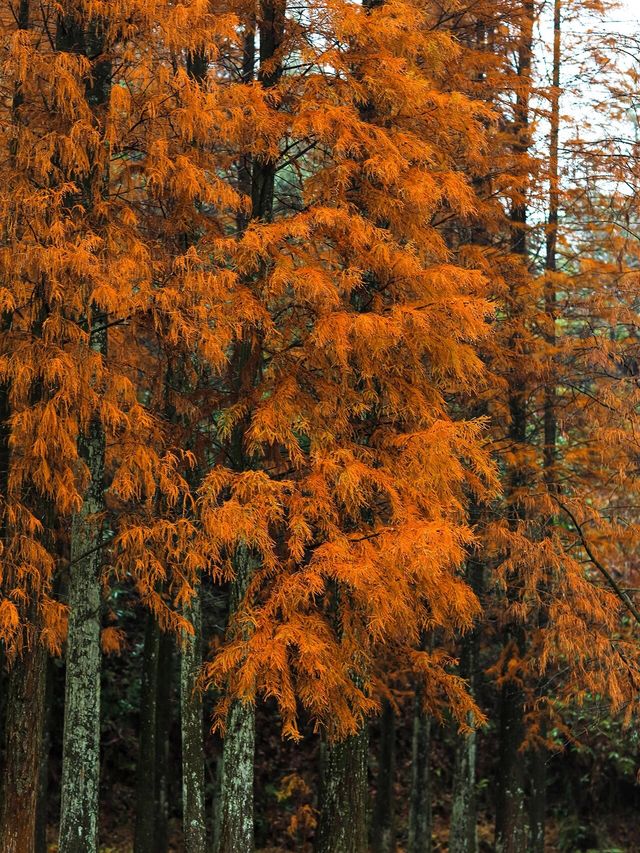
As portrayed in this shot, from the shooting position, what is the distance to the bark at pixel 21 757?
866cm

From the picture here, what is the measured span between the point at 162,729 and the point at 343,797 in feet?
17.6

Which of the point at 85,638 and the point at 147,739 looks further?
the point at 147,739

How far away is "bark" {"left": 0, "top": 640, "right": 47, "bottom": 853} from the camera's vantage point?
28.4 feet

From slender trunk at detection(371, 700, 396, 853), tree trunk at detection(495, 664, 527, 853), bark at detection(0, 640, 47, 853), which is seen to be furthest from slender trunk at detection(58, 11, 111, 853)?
slender trunk at detection(371, 700, 396, 853)

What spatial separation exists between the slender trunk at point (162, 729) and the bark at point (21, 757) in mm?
4994

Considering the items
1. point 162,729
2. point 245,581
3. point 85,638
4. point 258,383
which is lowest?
point 162,729

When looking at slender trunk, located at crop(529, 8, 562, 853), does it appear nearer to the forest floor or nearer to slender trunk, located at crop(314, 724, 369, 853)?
slender trunk, located at crop(314, 724, 369, 853)

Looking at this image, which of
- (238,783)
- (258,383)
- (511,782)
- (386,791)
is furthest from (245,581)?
(386,791)

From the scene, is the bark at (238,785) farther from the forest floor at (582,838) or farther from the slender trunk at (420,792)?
the forest floor at (582,838)

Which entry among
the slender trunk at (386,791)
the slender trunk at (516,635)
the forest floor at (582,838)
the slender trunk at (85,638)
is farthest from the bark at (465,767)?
the slender trunk at (85,638)

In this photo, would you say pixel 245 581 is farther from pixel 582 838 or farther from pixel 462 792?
pixel 582 838

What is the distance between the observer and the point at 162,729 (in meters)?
14.6

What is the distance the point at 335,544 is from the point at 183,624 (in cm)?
156

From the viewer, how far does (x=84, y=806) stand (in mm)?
8750
